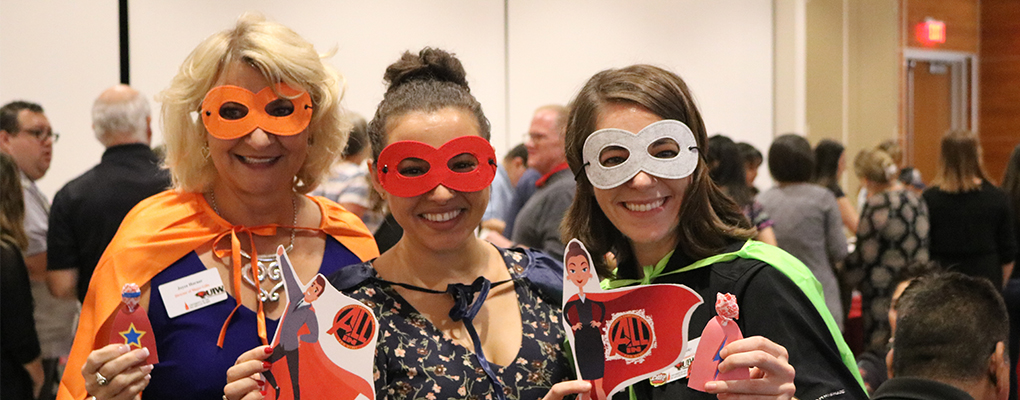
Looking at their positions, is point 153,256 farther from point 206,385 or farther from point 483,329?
point 483,329

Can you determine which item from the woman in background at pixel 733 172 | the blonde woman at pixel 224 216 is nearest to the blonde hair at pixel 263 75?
the blonde woman at pixel 224 216

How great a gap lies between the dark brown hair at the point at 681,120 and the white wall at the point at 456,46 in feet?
7.05

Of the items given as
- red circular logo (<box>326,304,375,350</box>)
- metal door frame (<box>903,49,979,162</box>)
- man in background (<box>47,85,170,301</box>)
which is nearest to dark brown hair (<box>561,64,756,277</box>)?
red circular logo (<box>326,304,375,350</box>)

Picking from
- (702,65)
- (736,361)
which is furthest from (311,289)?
(702,65)

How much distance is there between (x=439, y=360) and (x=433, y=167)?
376mm

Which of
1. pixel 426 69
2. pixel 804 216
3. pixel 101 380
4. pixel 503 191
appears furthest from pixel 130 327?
pixel 503 191

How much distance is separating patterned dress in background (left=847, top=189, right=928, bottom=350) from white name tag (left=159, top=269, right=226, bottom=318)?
12.0ft

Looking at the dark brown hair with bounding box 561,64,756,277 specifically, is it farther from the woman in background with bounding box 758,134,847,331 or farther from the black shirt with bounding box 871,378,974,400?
the woman in background with bounding box 758,134,847,331

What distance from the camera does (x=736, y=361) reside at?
1319 millimetres

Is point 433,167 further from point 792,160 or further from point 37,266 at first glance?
point 792,160

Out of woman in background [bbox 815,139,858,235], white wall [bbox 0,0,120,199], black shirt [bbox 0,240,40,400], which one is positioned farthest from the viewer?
woman in background [bbox 815,139,858,235]

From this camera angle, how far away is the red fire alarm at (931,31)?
9672mm

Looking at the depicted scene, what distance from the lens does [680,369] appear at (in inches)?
58.6

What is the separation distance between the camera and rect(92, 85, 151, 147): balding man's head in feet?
11.5
